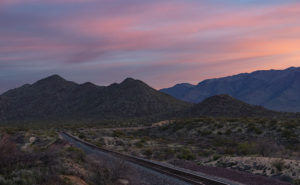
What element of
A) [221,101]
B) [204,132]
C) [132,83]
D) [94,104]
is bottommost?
[204,132]

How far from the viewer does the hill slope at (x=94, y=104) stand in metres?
139

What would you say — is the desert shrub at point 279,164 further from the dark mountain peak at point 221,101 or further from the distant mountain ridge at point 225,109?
the dark mountain peak at point 221,101

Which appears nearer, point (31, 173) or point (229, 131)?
point (31, 173)

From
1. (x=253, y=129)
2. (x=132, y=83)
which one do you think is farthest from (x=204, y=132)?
(x=132, y=83)

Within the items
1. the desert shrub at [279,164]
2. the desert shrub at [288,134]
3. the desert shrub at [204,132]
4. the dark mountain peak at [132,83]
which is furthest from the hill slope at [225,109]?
the desert shrub at [279,164]

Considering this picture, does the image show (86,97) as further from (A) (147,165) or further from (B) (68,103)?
(A) (147,165)

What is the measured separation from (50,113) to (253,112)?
112737 millimetres

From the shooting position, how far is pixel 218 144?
36.3 m

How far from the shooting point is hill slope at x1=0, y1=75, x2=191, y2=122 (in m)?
139

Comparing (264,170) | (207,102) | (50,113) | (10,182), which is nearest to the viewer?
(10,182)

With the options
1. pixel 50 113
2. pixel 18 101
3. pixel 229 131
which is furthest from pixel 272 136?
pixel 18 101

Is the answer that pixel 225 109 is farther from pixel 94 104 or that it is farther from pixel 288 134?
pixel 94 104

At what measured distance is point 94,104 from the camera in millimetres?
160250

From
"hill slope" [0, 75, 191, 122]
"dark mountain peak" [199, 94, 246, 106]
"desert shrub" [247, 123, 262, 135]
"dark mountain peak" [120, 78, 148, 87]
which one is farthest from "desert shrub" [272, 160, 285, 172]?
"dark mountain peak" [120, 78, 148, 87]
